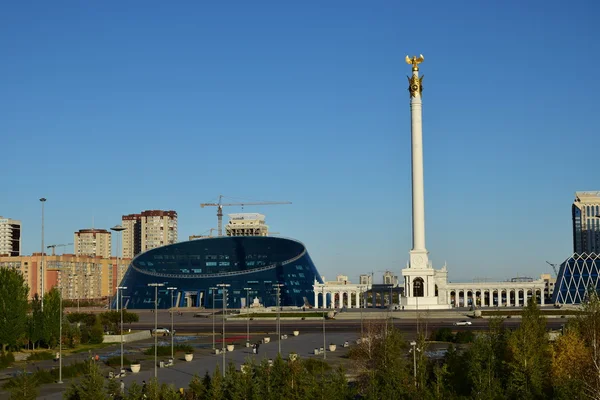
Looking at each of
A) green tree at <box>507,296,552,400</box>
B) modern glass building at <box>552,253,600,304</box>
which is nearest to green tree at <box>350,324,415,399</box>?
green tree at <box>507,296,552,400</box>

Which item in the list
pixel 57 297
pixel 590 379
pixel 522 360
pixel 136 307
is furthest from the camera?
pixel 136 307

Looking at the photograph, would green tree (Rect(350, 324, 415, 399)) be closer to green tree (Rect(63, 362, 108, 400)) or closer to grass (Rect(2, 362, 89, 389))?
green tree (Rect(63, 362, 108, 400))

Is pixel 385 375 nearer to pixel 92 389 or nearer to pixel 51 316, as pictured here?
pixel 92 389

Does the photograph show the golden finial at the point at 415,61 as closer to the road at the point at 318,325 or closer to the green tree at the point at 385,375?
the road at the point at 318,325

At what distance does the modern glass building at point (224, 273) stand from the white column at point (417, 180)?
2155 inches

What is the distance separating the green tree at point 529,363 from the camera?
1596 inches

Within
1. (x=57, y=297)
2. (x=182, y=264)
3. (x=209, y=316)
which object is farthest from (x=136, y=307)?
(x=57, y=297)

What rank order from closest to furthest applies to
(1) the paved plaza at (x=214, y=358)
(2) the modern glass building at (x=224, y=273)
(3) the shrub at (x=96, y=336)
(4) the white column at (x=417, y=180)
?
(1) the paved plaza at (x=214, y=358), (3) the shrub at (x=96, y=336), (4) the white column at (x=417, y=180), (2) the modern glass building at (x=224, y=273)

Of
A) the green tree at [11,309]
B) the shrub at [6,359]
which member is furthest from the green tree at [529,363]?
the green tree at [11,309]

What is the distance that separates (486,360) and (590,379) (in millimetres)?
7129

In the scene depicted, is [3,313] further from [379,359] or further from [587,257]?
[587,257]

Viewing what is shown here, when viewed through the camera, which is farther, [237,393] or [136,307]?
[136,307]

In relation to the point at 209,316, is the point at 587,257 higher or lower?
higher

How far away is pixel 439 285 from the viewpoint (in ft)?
467
